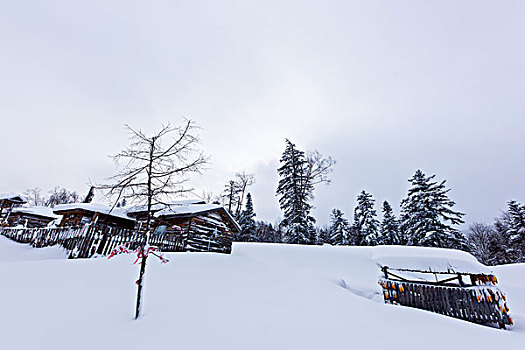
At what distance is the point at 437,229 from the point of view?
2064 cm

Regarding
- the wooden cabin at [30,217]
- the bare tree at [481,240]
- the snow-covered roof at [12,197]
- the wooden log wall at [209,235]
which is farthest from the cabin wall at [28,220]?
the bare tree at [481,240]

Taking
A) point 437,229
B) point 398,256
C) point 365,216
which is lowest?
point 398,256

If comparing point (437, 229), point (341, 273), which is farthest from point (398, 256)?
point (437, 229)

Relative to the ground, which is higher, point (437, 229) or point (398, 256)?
point (437, 229)

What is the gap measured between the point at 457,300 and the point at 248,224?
27.0 metres

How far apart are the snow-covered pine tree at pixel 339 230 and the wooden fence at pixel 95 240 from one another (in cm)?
2619

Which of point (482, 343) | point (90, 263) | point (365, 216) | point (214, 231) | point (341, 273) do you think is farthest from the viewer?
point (365, 216)

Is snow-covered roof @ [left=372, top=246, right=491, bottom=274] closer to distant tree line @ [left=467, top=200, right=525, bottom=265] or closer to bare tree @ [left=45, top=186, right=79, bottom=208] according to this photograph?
distant tree line @ [left=467, top=200, right=525, bottom=265]

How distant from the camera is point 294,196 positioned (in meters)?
25.5

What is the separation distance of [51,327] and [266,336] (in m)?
2.85

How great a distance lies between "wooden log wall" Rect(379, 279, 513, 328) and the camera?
22.0ft

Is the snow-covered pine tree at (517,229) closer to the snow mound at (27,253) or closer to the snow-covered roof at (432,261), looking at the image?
the snow-covered roof at (432,261)

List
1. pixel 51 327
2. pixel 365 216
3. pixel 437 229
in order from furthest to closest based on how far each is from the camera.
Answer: pixel 365 216, pixel 437 229, pixel 51 327

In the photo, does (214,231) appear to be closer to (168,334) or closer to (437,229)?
(168,334)
